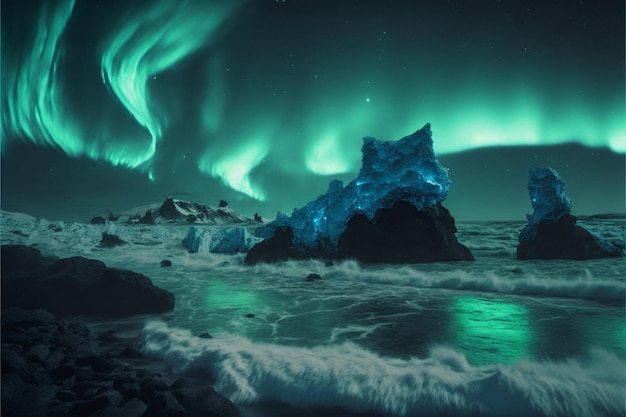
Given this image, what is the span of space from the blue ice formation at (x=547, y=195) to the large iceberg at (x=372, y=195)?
16.6 ft

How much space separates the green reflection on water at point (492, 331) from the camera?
6.39 m

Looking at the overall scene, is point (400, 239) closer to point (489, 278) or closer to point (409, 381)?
point (489, 278)

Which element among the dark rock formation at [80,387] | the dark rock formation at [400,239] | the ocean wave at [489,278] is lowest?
the ocean wave at [489,278]

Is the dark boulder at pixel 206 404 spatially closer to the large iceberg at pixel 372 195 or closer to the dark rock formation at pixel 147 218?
the large iceberg at pixel 372 195

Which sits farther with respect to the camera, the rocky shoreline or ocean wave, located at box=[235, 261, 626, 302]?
ocean wave, located at box=[235, 261, 626, 302]

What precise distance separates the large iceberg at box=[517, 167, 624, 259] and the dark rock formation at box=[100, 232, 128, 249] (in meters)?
35.3

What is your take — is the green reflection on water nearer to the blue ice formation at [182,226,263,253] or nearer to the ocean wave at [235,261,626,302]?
the ocean wave at [235,261,626,302]

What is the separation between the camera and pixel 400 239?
867 inches

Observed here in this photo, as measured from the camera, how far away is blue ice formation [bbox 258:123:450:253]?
71.6 ft

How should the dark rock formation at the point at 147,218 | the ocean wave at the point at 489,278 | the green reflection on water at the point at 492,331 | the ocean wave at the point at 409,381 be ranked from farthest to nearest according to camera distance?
the dark rock formation at the point at 147,218, the ocean wave at the point at 489,278, the green reflection on water at the point at 492,331, the ocean wave at the point at 409,381

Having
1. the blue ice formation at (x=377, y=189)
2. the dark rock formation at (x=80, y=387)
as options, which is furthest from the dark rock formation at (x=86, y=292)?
the blue ice formation at (x=377, y=189)

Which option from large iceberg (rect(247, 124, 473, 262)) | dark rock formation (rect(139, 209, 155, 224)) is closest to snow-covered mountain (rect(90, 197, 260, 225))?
dark rock formation (rect(139, 209, 155, 224))

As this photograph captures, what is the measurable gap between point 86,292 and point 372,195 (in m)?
17.2

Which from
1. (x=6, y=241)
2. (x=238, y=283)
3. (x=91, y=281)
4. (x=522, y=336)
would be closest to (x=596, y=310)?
(x=522, y=336)
